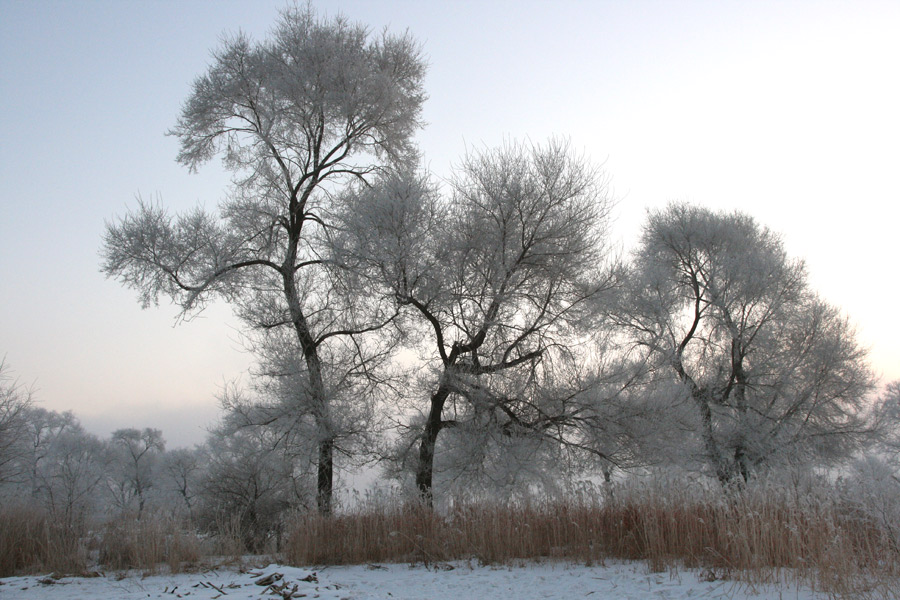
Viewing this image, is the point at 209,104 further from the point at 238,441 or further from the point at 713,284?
the point at 713,284

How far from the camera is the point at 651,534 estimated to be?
6426 millimetres

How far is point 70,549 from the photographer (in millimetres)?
7617

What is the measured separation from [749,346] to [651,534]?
592 inches

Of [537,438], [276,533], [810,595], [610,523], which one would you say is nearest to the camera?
[810,595]

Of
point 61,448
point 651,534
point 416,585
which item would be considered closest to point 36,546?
point 416,585

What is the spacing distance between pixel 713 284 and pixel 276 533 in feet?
53.4

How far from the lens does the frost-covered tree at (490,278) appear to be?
10.4 m

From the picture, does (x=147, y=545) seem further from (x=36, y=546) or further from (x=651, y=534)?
(x=651, y=534)

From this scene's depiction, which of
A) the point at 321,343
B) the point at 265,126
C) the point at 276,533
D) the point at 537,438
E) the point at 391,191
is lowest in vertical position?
the point at 276,533

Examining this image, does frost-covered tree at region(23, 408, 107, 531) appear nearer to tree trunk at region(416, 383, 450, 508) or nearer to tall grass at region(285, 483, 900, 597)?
tree trunk at region(416, 383, 450, 508)

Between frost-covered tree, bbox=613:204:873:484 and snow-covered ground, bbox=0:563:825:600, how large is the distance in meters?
11.4

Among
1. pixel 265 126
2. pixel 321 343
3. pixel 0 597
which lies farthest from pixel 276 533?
pixel 265 126

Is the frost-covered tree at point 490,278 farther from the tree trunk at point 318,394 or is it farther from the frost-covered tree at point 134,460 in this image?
the frost-covered tree at point 134,460

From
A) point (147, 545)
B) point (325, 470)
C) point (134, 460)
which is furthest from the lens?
point (134, 460)
